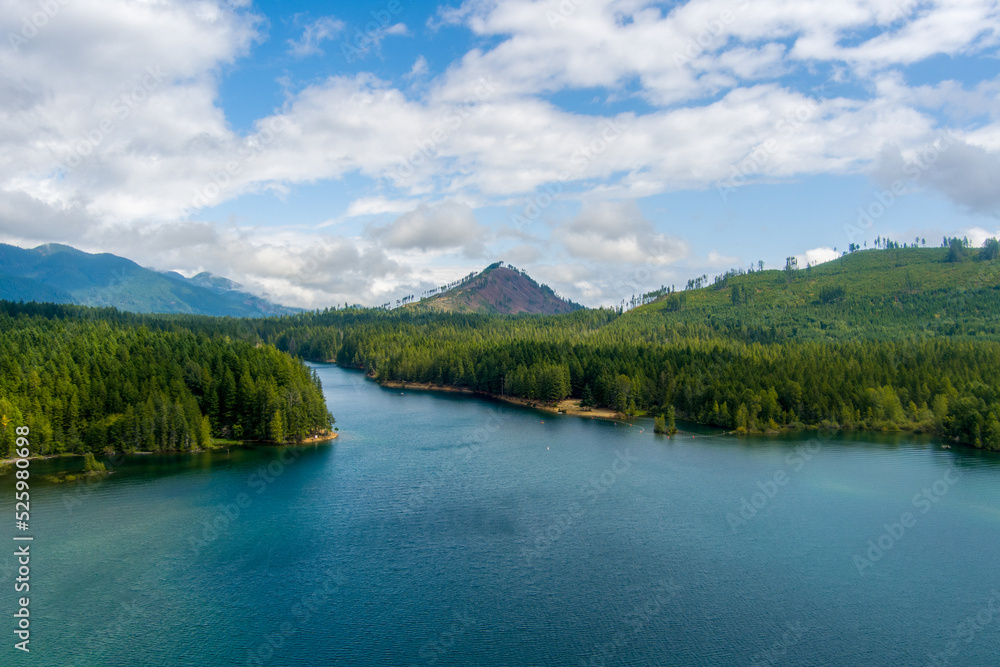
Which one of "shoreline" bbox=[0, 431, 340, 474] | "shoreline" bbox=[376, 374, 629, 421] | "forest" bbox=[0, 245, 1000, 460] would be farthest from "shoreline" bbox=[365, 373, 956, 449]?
"shoreline" bbox=[0, 431, 340, 474]

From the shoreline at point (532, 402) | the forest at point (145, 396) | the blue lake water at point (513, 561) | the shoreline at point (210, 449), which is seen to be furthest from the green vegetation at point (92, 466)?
the shoreline at point (532, 402)

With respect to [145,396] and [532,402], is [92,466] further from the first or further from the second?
[532,402]

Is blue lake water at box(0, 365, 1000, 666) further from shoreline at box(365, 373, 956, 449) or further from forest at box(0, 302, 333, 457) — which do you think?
shoreline at box(365, 373, 956, 449)

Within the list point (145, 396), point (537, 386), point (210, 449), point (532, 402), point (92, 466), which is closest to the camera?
point (92, 466)

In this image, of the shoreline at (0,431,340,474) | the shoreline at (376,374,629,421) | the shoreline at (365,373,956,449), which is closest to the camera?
the shoreline at (0,431,340,474)

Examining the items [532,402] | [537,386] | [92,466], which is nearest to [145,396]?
[92,466]

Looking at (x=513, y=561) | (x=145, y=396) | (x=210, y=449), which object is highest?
(x=145, y=396)
